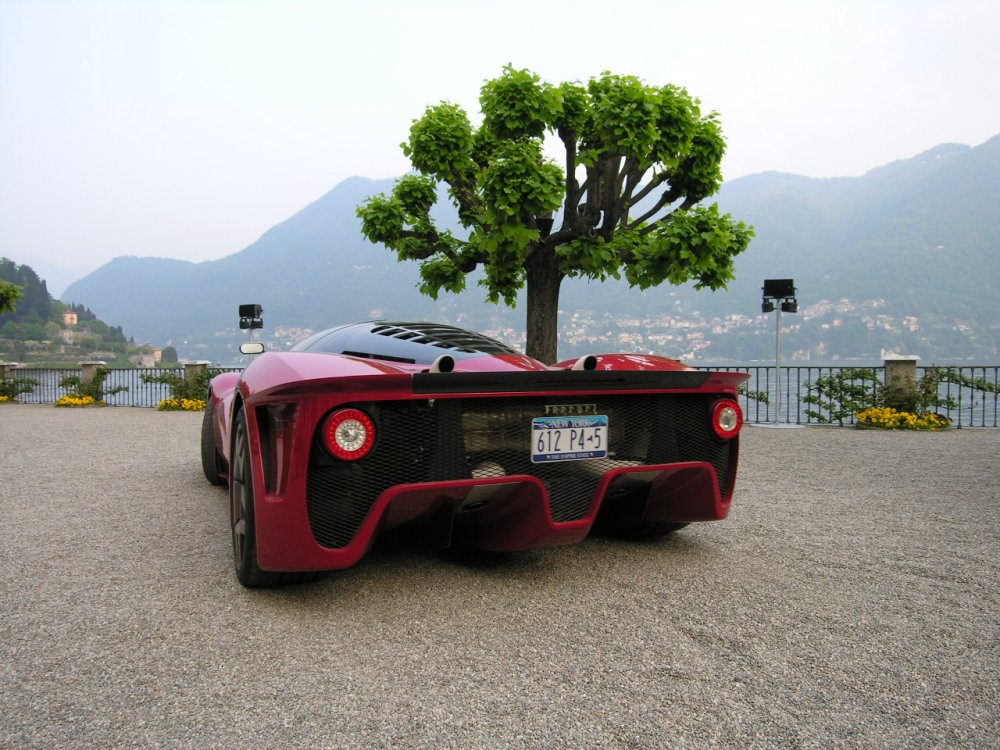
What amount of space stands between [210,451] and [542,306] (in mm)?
6960

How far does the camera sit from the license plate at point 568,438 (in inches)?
105

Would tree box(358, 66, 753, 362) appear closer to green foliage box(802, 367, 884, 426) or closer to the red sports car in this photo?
green foliage box(802, 367, 884, 426)

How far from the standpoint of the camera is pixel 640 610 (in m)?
2.60

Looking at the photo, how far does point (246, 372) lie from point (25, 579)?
1.29 meters

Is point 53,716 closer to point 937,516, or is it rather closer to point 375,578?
point 375,578

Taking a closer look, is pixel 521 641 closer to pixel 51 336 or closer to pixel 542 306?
pixel 542 306

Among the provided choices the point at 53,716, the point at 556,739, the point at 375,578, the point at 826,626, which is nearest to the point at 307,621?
the point at 375,578

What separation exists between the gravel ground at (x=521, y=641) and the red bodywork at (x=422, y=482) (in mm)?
254

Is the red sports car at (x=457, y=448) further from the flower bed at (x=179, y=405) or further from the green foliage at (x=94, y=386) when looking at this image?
the green foliage at (x=94, y=386)

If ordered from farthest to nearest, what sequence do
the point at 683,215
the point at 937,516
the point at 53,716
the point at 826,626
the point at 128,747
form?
the point at 683,215, the point at 937,516, the point at 826,626, the point at 53,716, the point at 128,747

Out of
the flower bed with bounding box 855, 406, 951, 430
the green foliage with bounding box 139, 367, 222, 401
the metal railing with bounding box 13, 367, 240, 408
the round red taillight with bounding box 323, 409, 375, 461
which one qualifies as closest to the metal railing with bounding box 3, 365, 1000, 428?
the flower bed with bounding box 855, 406, 951, 430

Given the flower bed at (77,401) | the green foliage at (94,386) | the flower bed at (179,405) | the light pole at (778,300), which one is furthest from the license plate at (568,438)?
the flower bed at (77,401)

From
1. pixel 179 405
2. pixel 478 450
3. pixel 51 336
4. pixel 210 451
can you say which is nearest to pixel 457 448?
pixel 478 450

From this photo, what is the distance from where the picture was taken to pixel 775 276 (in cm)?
8644
